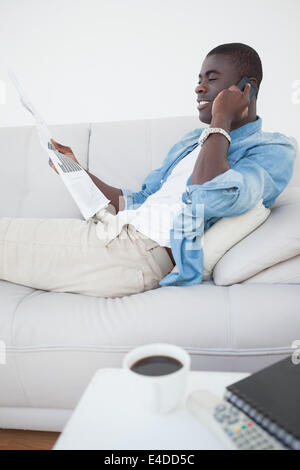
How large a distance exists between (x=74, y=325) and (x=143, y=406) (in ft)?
1.30

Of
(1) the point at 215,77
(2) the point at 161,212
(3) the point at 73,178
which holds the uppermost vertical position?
(1) the point at 215,77

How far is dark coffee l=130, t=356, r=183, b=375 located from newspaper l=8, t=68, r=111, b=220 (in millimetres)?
608

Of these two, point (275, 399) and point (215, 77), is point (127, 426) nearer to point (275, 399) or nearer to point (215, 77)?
point (275, 399)

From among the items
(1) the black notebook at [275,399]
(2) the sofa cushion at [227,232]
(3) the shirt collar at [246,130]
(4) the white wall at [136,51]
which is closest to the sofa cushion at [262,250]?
(2) the sofa cushion at [227,232]

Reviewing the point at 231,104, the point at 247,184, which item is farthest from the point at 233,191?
Result: the point at 231,104

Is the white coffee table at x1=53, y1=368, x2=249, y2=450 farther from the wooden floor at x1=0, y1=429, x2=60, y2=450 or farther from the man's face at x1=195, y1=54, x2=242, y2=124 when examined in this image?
the man's face at x1=195, y1=54, x2=242, y2=124

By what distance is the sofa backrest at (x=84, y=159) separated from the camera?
1.40 m

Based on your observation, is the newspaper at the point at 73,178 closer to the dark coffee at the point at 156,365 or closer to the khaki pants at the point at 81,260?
the khaki pants at the point at 81,260

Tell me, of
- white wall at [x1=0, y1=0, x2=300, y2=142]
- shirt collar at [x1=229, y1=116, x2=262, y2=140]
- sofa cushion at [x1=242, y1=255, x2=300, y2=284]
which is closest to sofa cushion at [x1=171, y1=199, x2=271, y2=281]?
sofa cushion at [x1=242, y1=255, x2=300, y2=284]

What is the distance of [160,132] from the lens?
1.43m

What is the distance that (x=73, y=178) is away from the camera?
972 mm

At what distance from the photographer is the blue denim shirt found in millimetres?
835

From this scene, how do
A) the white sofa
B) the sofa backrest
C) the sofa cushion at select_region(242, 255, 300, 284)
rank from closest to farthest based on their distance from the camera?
the white sofa, the sofa cushion at select_region(242, 255, 300, 284), the sofa backrest

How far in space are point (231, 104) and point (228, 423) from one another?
0.90m
